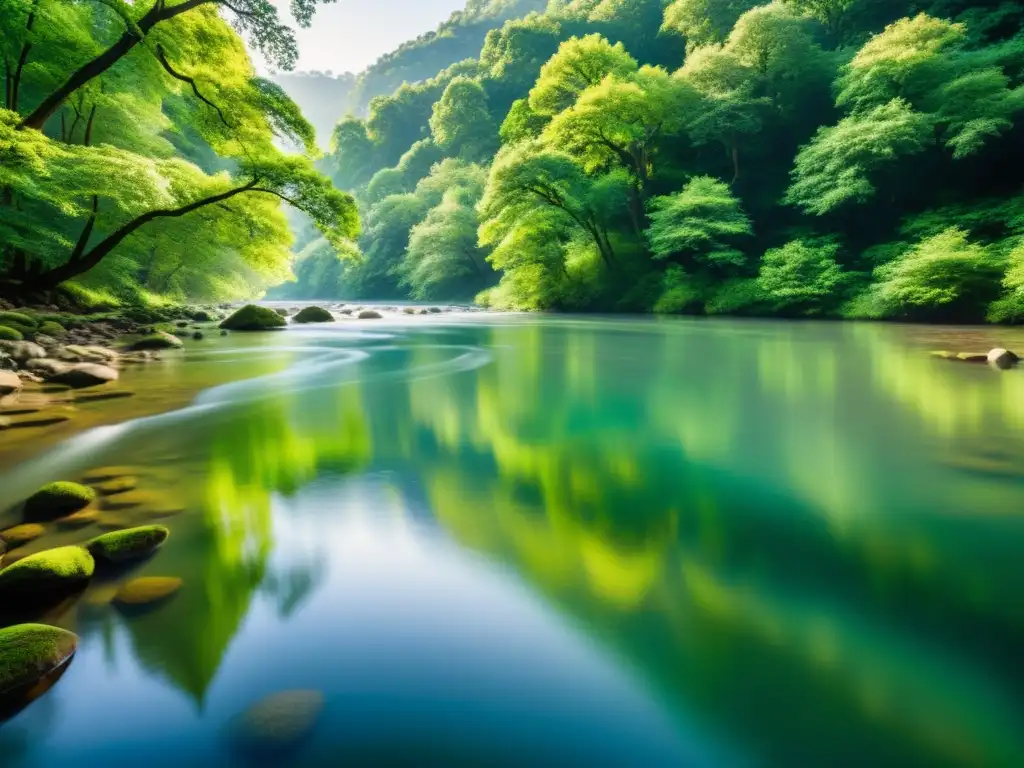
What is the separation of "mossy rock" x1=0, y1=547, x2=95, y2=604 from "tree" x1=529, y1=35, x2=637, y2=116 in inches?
1228

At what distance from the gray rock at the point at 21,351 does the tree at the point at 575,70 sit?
2743cm

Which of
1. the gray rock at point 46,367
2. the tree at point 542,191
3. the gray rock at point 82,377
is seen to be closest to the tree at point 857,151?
the tree at point 542,191

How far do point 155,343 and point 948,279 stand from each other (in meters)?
21.2

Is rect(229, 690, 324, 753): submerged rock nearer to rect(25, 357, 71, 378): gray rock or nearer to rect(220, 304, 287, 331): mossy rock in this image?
rect(25, 357, 71, 378): gray rock

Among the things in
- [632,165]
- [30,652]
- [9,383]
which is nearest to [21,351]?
[9,383]

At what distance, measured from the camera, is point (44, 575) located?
248cm

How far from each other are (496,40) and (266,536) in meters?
62.9

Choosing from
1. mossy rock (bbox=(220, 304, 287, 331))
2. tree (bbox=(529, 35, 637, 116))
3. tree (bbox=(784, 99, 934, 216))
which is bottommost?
mossy rock (bbox=(220, 304, 287, 331))

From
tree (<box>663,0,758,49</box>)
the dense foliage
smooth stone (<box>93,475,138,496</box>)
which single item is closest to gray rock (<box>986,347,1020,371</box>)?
smooth stone (<box>93,475,138,496</box>)

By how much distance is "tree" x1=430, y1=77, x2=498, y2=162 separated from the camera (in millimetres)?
53625

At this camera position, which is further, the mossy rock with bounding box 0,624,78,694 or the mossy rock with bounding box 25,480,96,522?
the mossy rock with bounding box 25,480,96,522

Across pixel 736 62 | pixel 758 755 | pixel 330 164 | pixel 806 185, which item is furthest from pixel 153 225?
pixel 330 164

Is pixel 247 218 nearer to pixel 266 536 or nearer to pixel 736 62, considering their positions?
pixel 266 536

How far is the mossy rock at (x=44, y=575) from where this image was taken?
2441mm
